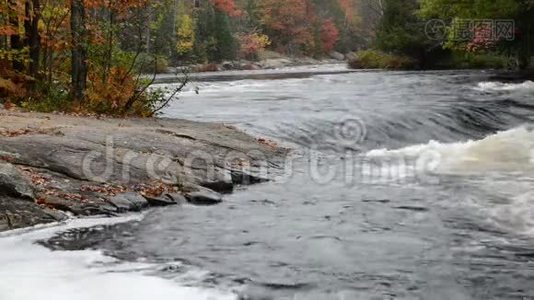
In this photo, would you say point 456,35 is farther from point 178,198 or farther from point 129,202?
point 129,202

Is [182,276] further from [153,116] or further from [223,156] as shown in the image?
[153,116]

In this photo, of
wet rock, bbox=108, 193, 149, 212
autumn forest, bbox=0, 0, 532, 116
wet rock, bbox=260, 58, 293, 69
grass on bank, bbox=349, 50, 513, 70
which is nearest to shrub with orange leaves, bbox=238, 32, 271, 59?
autumn forest, bbox=0, 0, 532, 116

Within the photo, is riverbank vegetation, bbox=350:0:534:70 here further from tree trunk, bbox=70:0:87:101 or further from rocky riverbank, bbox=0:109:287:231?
rocky riverbank, bbox=0:109:287:231

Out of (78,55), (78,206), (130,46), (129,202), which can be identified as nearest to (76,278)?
(78,206)

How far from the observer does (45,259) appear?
22.8ft

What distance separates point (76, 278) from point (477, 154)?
10.2 m

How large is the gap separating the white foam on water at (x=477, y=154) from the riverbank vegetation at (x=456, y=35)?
13.4m

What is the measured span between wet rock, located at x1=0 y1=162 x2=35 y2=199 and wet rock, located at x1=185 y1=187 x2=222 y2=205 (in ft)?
7.66

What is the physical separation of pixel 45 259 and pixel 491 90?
2195cm

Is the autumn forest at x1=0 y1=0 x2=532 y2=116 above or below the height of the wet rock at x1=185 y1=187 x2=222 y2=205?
above

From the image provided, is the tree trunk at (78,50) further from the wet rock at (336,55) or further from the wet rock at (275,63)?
the wet rock at (336,55)

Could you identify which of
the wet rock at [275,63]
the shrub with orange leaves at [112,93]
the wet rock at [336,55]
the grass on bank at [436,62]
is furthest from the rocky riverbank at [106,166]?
the wet rock at [336,55]

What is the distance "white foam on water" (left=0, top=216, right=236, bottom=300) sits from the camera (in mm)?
5988

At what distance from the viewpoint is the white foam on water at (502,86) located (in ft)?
85.0
